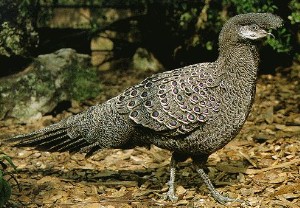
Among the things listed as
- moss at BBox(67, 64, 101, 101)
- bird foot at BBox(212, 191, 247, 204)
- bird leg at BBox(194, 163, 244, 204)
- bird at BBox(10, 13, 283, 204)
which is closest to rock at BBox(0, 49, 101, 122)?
moss at BBox(67, 64, 101, 101)

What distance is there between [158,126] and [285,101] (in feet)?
8.62

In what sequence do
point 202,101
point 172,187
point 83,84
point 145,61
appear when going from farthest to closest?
point 145,61 < point 83,84 < point 172,187 < point 202,101

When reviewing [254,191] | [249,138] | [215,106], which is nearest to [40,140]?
[215,106]

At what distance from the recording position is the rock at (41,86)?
18.8 feet

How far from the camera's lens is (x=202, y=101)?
12.1 feet

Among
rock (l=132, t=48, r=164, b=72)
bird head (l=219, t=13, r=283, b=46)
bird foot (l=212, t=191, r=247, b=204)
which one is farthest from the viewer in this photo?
rock (l=132, t=48, r=164, b=72)

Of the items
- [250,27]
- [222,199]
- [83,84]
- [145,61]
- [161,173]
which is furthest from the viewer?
[145,61]

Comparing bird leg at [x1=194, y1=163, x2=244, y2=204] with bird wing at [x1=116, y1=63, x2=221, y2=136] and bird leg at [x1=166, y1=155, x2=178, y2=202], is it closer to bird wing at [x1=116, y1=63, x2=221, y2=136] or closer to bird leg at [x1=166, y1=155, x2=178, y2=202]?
bird leg at [x1=166, y1=155, x2=178, y2=202]

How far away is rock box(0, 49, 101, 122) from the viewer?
18.8ft

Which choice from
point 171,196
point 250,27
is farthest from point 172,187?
point 250,27

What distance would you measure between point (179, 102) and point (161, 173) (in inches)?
42.6

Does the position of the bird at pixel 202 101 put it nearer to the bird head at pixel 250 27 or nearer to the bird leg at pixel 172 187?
the bird head at pixel 250 27

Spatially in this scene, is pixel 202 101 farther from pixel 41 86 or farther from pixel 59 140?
pixel 41 86

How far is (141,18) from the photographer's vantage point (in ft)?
23.8
